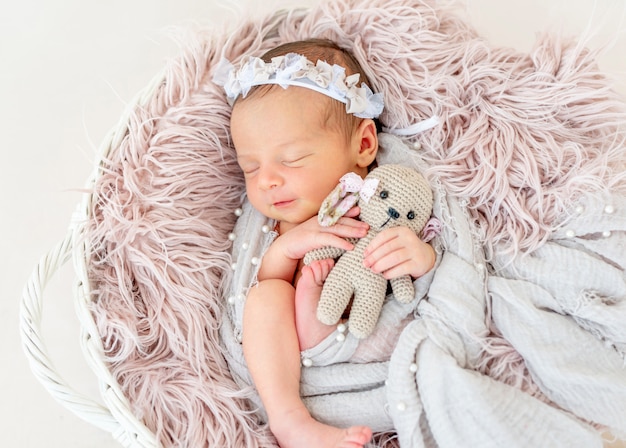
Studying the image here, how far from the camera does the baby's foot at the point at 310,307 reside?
46.6 inches

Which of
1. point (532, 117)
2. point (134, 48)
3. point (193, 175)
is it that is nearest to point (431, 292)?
point (532, 117)

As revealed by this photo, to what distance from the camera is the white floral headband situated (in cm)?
125

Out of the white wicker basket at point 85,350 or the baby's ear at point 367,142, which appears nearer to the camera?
the white wicker basket at point 85,350

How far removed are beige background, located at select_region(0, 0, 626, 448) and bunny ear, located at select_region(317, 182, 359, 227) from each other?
686 millimetres

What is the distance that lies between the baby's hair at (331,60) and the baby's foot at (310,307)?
0.30 metres

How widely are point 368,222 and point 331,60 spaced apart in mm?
380

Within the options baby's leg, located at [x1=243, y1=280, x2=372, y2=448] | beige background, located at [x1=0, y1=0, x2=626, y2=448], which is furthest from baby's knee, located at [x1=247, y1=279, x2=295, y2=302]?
beige background, located at [x1=0, y1=0, x2=626, y2=448]

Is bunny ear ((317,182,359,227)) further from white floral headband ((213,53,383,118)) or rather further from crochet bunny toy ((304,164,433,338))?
white floral headband ((213,53,383,118))

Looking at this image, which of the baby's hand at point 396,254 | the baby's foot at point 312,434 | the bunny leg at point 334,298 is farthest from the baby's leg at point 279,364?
the baby's hand at point 396,254

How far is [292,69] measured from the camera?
1248 mm

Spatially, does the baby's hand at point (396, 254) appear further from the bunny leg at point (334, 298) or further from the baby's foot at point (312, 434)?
the baby's foot at point (312, 434)

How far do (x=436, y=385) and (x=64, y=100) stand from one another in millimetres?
1369

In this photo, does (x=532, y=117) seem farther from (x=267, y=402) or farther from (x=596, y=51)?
(x=267, y=402)

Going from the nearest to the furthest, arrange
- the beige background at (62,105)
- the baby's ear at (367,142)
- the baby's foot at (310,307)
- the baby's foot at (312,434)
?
1. the baby's foot at (312,434)
2. the baby's foot at (310,307)
3. the baby's ear at (367,142)
4. the beige background at (62,105)
